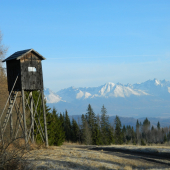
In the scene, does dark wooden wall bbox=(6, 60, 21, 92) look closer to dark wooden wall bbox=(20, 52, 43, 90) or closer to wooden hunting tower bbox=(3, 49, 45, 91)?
wooden hunting tower bbox=(3, 49, 45, 91)

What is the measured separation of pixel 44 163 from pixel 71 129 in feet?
244

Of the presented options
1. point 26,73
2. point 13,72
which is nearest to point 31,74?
point 26,73

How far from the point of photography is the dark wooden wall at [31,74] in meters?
21.4

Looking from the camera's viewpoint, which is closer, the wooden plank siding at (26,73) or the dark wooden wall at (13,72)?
the wooden plank siding at (26,73)

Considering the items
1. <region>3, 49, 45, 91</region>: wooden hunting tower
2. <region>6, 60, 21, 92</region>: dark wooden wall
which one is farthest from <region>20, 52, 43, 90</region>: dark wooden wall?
<region>6, 60, 21, 92</region>: dark wooden wall

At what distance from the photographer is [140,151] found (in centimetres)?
2270

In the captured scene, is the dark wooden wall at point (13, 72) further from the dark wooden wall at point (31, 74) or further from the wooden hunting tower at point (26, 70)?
the dark wooden wall at point (31, 74)

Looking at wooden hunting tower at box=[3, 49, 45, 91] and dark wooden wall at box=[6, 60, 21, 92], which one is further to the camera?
dark wooden wall at box=[6, 60, 21, 92]

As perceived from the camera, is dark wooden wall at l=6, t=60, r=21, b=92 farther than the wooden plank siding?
Yes

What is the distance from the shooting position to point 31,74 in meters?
21.9

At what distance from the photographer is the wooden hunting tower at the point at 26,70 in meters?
21.3

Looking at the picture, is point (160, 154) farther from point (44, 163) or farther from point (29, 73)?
point (29, 73)

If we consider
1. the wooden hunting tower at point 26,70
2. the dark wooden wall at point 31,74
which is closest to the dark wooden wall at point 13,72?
the wooden hunting tower at point 26,70

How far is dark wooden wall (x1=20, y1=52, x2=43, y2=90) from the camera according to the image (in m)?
21.4
